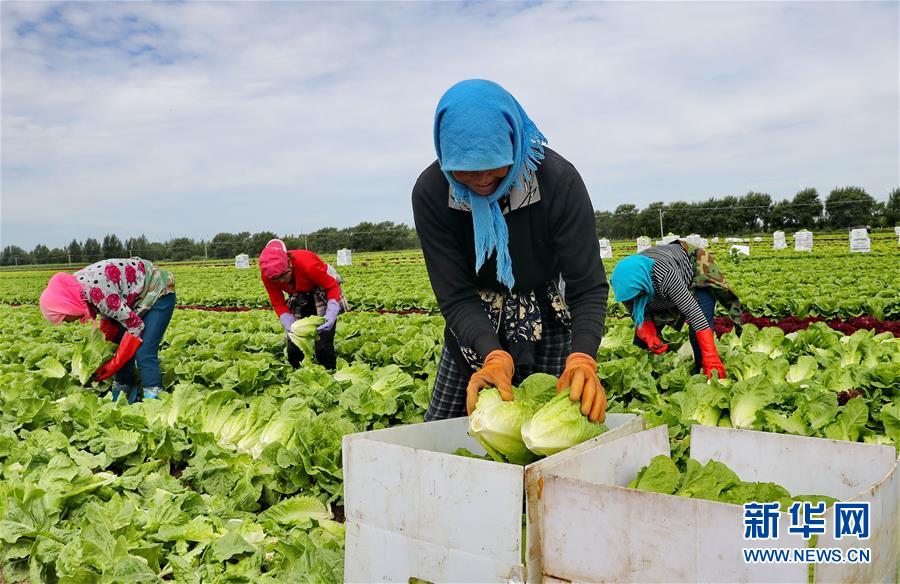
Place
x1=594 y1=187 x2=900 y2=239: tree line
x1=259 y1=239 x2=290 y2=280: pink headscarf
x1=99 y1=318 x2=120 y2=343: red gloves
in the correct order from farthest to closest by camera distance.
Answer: x1=594 y1=187 x2=900 y2=239: tree line → x1=99 y1=318 x2=120 y2=343: red gloves → x1=259 y1=239 x2=290 y2=280: pink headscarf

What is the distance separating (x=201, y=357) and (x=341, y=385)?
3146 millimetres

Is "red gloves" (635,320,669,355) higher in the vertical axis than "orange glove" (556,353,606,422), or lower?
lower

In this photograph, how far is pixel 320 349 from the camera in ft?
23.7

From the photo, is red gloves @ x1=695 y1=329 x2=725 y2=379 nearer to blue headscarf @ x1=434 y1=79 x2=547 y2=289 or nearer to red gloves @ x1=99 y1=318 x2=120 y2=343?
blue headscarf @ x1=434 y1=79 x2=547 y2=289

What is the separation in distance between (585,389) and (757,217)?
4913cm

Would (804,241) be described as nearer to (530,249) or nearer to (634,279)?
(634,279)

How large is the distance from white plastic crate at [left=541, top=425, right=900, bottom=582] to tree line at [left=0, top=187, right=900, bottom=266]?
40778 mm

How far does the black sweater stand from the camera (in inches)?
105

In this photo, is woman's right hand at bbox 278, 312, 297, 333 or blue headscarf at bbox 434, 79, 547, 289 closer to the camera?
blue headscarf at bbox 434, 79, 547, 289

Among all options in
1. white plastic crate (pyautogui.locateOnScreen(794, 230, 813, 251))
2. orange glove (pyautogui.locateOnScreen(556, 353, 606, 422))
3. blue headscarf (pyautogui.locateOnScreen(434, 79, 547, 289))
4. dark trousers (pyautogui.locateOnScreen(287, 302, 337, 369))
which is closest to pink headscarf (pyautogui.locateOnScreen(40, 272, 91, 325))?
dark trousers (pyautogui.locateOnScreen(287, 302, 337, 369))

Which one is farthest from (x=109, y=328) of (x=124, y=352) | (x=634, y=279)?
(x=634, y=279)

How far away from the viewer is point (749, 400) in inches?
171

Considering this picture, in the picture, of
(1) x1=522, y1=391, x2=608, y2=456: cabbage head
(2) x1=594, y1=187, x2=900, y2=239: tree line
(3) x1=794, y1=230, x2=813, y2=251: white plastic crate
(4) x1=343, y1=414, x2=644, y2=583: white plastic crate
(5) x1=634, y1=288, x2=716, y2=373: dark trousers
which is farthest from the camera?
(2) x1=594, y1=187, x2=900, y2=239: tree line

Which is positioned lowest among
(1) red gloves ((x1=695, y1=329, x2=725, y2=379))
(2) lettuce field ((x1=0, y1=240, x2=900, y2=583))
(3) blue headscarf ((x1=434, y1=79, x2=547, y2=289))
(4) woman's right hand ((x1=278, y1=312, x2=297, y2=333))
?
(2) lettuce field ((x1=0, y1=240, x2=900, y2=583))
